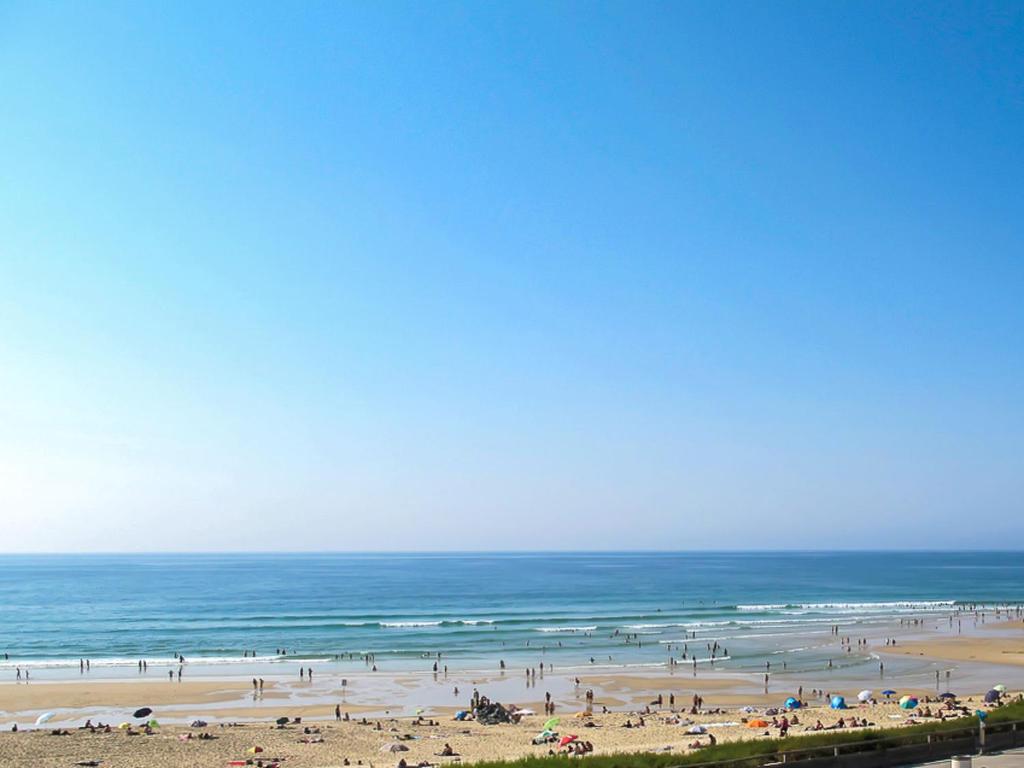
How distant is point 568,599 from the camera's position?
324ft

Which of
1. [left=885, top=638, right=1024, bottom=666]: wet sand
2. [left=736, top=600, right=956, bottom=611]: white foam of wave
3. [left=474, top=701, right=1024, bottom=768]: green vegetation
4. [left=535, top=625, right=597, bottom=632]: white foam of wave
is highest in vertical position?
[left=474, top=701, right=1024, bottom=768]: green vegetation

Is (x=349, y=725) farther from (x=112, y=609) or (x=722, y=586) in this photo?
(x=722, y=586)

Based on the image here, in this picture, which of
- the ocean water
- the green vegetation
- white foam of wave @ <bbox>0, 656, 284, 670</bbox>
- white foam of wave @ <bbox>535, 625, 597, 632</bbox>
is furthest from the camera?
white foam of wave @ <bbox>535, 625, 597, 632</bbox>

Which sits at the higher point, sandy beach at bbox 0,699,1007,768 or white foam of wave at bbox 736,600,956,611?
sandy beach at bbox 0,699,1007,768

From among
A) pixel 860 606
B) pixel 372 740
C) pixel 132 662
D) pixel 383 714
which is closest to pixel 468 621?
pixel 132 662

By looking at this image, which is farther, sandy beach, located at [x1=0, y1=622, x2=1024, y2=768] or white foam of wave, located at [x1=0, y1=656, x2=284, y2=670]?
white foam of wave, located at [x1=0, y1=656, x2=284, y2=670]

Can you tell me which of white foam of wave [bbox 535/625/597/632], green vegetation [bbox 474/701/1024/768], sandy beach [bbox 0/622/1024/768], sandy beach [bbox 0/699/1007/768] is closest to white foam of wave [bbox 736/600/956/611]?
white foam of wave [bbox 535/625/597/632]

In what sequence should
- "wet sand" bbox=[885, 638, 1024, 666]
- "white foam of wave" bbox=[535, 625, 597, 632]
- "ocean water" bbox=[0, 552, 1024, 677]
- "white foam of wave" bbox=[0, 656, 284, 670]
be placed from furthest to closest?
"white foam of wave" bbox=[535, 625, 597, 632] → "ocean water" bbox=[0, 552, 1024, 677] → "wet sand" bbox=[885, 638, 1024, 666] → "white foam of wave" bbox=[0, 656, 284, 670]

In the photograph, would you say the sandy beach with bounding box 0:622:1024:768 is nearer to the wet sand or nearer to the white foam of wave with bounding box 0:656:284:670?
the wet sand

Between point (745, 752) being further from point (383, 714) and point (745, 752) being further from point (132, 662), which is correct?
point (132, 662)

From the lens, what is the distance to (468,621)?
74.4m

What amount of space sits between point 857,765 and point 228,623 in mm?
65110

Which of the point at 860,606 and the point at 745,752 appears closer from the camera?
the point at 745,752

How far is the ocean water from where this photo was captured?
178 ft
